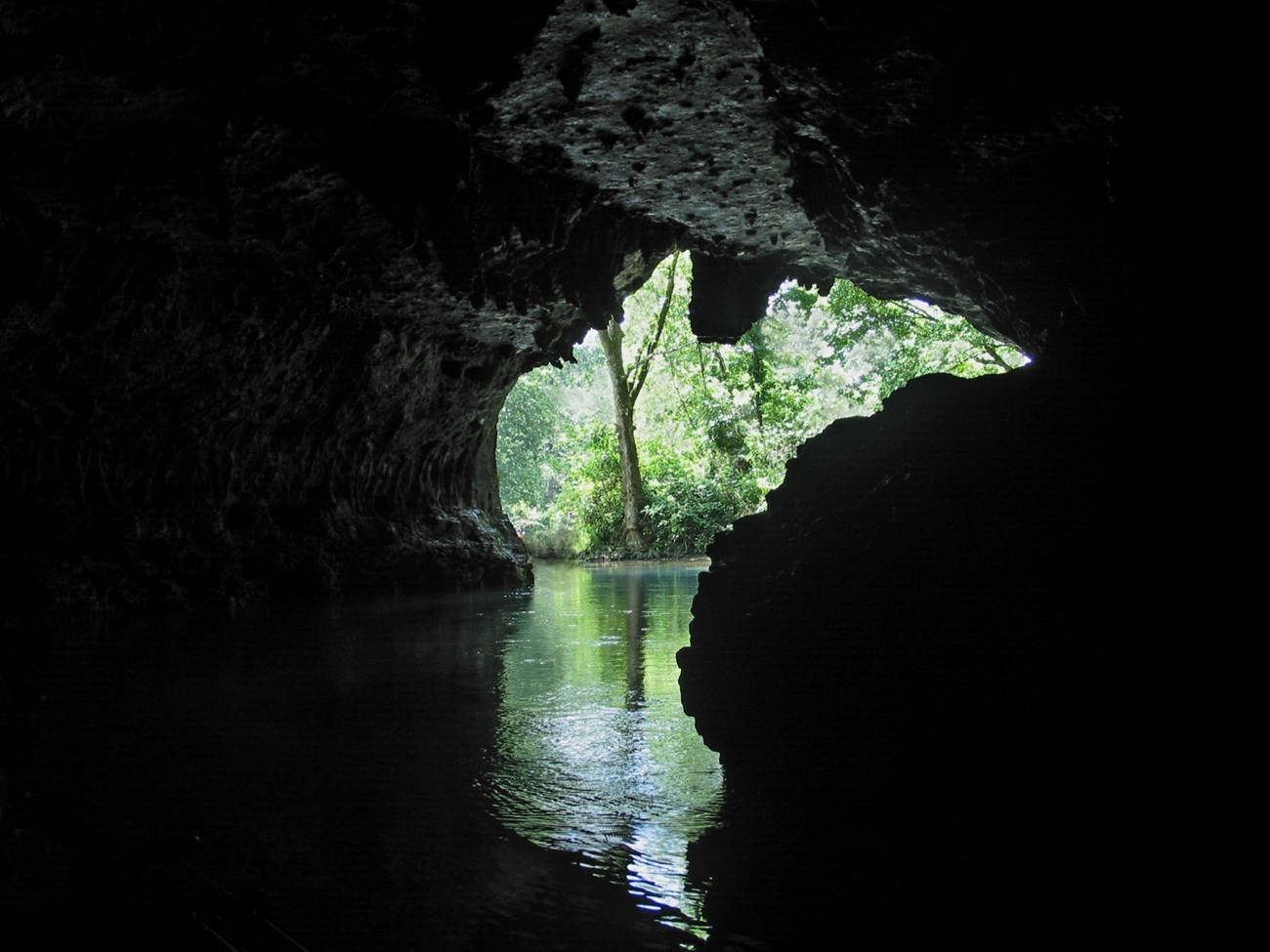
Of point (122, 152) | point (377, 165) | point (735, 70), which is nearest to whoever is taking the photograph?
point (735, 70)

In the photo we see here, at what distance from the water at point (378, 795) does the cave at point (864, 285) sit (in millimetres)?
289

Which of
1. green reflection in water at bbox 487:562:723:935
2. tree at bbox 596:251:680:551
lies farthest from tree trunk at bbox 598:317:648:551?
green reflection in water at bbox 487:562:723:935

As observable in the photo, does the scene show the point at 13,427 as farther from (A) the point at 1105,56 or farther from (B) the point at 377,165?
(A) the point at 1105,56

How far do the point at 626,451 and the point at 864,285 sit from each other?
1330cm

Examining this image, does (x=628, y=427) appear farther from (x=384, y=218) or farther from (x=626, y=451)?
(x=384, y=218)

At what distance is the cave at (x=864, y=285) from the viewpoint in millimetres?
2500

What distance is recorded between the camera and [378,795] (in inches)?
125

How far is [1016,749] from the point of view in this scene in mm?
2674

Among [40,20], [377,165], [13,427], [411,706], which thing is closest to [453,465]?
[13,427]

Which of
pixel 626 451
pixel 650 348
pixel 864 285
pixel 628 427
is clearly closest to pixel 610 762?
pixel 864 285

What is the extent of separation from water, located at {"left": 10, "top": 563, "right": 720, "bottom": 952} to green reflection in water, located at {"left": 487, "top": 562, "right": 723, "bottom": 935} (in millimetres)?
12

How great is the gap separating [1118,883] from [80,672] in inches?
215

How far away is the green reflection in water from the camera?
261 centimetres

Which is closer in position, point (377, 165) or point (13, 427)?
point (377, 165)
